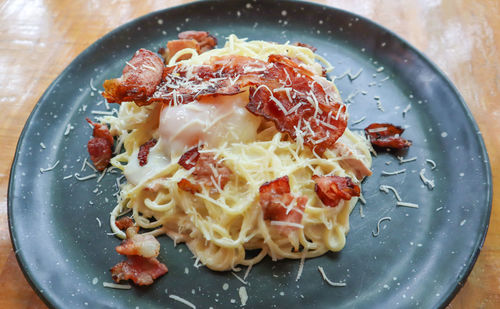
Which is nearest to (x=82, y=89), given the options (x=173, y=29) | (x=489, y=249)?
(x=173, y=29)

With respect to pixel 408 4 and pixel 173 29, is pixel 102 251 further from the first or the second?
pixel 408 4

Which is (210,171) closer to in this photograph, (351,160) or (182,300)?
(182,300)

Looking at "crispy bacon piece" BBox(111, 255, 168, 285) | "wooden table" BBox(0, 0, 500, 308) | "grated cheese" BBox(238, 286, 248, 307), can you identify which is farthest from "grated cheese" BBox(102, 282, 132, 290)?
"wooden table" BBox(0, 0, 500, 308)

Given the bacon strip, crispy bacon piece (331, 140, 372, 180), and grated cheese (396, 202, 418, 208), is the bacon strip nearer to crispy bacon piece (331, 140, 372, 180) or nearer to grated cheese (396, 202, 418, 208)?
crispy bacon piece (331, 140, 372, 180)

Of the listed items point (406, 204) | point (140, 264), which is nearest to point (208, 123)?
point (140, 264)

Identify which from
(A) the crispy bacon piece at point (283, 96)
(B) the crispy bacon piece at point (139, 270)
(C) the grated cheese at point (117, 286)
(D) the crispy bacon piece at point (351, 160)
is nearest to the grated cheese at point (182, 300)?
(B) the crispy bacon piece at point (139, 270)

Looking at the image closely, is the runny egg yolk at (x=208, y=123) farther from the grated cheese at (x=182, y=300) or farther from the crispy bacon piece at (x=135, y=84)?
the grated cheese at (x=182, y=300)
